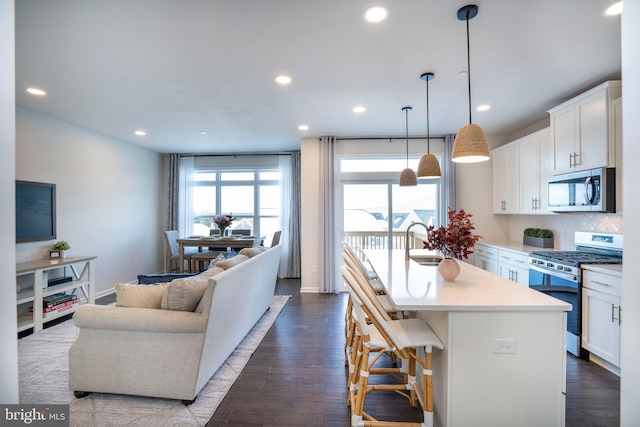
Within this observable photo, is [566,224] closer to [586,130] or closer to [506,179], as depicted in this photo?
[506,179]

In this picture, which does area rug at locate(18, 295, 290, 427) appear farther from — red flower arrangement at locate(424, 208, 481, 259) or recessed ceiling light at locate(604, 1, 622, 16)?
recessed ceiling light at locate(604, 1, 622, 16)

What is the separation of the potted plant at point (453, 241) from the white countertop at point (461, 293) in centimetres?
10

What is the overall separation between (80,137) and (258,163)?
3.04m

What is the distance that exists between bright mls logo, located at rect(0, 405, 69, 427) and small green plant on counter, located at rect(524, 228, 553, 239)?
504 centimetres

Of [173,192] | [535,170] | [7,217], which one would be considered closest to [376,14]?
[7,217]

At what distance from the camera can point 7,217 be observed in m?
1.00

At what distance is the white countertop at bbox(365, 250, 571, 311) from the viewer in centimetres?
152

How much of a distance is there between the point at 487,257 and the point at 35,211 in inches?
244

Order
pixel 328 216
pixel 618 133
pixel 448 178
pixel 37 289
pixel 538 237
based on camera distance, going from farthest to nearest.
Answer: pixel 328 216 → pixel 448 178 → pixel 538 237 → pixel 37 289 → pixel 618 133

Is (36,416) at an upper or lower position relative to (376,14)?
lower

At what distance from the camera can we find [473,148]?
6.43 feet

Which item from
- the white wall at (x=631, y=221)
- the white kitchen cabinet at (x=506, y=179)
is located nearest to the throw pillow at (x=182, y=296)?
the white wall at (x=631, y=221)

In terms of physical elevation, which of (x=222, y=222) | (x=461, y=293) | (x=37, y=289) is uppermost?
(x=222, y=222)

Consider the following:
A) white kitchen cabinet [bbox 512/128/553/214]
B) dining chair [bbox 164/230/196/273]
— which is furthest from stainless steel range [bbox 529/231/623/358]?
dining chair [bbox 164/230/196/273]
